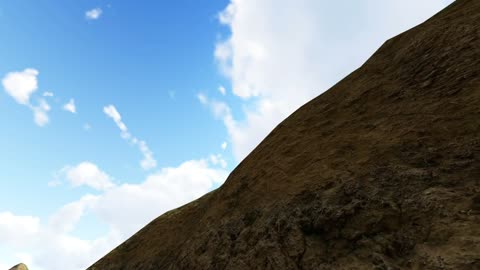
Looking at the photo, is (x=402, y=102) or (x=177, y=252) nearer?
(x=402, y=102)

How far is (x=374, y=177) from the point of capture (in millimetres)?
9992

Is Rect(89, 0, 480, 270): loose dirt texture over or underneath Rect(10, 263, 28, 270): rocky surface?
underneath

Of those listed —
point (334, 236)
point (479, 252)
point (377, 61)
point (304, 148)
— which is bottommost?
point (479, 252)

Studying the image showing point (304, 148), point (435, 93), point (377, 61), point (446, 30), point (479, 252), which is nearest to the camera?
point (479, 252)

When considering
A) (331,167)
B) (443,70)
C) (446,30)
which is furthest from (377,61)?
(331,167)

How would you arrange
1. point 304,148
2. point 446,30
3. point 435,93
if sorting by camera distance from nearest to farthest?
point 435,93
point 446,30
point 304,148

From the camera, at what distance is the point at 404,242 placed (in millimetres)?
7977

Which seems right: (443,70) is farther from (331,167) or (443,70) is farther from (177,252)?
(177,252)

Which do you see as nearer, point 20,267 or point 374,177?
point 374,177

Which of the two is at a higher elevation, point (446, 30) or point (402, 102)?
point (446, 30)

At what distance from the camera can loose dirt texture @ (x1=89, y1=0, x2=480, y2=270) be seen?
800 cm

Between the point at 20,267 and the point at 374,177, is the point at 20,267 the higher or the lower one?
the higher one

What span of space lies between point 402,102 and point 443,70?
5.15 ft

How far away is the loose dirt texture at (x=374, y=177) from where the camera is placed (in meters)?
8.00
